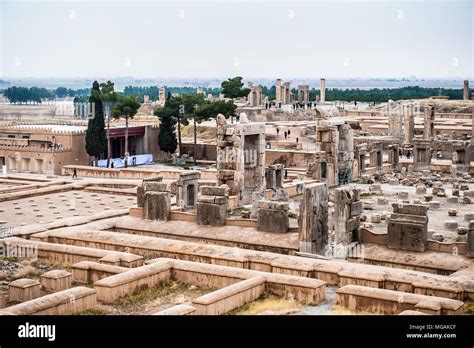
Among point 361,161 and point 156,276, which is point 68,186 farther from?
point 156,276

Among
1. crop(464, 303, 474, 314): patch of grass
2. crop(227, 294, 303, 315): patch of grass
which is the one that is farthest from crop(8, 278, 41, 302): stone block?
crop(464, 303, 474, 314): patch of grass

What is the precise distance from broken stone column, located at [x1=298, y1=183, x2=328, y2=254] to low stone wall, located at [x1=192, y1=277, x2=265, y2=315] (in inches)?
178

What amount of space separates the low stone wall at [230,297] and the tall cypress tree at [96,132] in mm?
33768

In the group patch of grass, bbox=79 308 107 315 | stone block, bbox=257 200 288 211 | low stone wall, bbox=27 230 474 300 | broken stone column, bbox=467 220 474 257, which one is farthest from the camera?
stone block, bbox=257 200 288 211

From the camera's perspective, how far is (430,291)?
18.7 m

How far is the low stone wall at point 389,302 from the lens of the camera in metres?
16.6

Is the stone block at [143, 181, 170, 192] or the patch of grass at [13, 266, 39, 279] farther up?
the stone block at [143, 181, 170, 192]

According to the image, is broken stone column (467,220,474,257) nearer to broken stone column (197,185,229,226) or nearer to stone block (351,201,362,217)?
stone block (351,201,362,217)

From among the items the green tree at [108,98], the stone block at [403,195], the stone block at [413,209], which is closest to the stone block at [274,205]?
the stone block at [413,209]

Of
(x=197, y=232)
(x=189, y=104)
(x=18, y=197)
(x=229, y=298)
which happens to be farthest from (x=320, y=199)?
(x=189, y=104)

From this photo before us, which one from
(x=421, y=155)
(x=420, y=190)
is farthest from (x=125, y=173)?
(x=421, y=155)

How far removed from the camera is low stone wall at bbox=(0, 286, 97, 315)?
52.6 feet

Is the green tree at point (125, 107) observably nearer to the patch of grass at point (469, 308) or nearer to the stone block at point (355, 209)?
the stone block at point (355, 209)

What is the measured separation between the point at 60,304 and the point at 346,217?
9.44m
